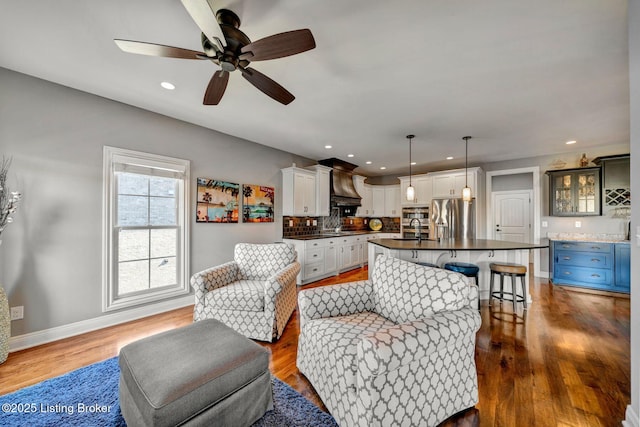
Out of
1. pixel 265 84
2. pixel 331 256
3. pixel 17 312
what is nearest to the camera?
pixel 265 84

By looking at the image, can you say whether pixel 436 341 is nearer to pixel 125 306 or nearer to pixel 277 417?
pixel 277 417

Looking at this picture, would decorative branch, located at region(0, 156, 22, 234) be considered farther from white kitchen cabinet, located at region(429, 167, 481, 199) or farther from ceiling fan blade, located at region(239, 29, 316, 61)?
white kitchen cabinet, located at region(429, 167, 481, 199)

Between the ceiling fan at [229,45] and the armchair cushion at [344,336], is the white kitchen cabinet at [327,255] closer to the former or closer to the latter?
the armchair cushion at [344,336]

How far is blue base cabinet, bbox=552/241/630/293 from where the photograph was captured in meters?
3.96

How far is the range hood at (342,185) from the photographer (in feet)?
18.6

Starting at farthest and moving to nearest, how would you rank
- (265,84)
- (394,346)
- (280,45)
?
(265,84), (280,45), (394,346)

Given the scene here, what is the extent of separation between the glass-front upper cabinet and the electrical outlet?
7.65 metres

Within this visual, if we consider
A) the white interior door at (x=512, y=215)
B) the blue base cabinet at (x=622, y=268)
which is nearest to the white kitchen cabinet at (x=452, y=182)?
the white interior door at (x=512, y=215)

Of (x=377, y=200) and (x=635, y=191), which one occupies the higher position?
(x=377, y=200)

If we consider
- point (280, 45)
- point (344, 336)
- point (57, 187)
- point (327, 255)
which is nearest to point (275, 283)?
point (344, 336)

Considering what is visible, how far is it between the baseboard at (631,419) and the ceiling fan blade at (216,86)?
10.5 feet

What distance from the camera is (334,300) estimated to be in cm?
194

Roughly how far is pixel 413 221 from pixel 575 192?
9.63ft

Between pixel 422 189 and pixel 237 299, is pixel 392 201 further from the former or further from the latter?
pixel 237 299
